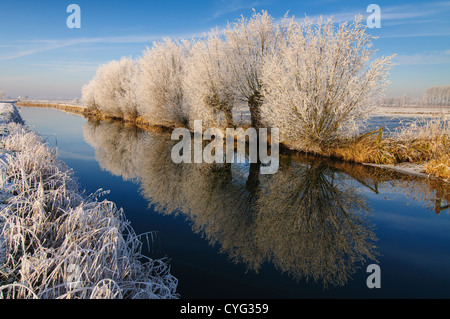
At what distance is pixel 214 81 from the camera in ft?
61.3

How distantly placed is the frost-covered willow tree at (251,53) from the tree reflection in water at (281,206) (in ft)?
21.1

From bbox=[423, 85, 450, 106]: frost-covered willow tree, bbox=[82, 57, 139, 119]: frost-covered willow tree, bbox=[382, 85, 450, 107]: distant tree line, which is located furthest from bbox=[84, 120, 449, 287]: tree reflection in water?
bbox=[423, 85, 450, 106]: frost-covered willow tree

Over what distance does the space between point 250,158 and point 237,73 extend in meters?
7.14

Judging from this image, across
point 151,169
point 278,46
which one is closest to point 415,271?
point 151,169

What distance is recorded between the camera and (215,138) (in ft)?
67.6

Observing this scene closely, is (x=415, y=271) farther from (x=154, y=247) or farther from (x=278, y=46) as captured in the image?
(x=278, y=46)

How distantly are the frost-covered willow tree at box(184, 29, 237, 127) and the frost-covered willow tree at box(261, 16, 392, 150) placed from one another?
5.44 m

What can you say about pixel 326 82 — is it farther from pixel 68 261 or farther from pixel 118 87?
pixel 118 87

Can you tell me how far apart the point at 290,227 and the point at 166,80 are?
68.2 ft

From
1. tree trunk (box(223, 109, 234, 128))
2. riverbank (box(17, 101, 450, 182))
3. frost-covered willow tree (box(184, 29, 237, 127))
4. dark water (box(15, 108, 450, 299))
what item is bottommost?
dark water (box(15, 108, 450, 299))

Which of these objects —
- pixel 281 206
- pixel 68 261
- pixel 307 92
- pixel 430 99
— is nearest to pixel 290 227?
pixel 281 206

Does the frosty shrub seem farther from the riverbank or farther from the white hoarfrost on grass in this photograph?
the white hoarfrost on grass

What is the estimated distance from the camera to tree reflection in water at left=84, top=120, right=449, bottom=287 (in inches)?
203

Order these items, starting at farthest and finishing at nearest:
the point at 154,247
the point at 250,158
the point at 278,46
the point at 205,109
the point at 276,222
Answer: the point at 205,109
the point at 278,46
the point at 250,158
the point at 276,222
the point at 154,247
